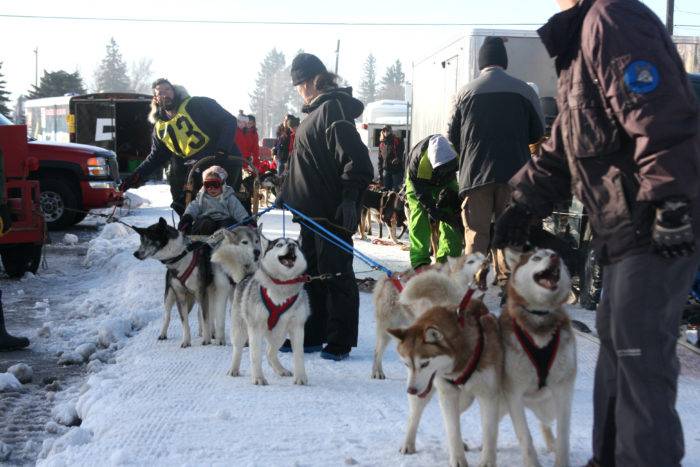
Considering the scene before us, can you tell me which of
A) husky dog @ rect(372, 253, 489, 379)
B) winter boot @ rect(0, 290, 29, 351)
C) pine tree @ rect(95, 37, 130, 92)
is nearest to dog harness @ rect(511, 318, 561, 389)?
husky dog @ rect(372, 253, 489, 379)

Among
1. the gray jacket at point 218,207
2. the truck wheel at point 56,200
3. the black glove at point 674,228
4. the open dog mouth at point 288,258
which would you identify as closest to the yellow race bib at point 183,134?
the gray jacket at point 218,207

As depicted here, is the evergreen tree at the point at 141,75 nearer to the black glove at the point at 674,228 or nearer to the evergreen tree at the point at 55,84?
the evergreen tree at the point at 55,84

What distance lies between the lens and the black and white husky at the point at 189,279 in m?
5.83

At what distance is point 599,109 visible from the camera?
2.49m

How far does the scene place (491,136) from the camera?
607 cm

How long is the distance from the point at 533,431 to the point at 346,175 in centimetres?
199

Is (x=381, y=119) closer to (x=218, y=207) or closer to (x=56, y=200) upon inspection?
(x=56, y=200)

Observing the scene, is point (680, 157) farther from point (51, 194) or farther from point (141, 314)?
point (51, 194)

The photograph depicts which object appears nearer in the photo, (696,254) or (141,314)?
(696,254)

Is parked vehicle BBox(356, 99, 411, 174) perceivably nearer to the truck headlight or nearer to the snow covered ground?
the truck headlight

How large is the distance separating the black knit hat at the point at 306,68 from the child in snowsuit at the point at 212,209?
1512 mm

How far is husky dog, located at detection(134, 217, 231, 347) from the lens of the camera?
19.1 ft

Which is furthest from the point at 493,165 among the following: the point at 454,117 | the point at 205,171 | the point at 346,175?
the point at 205,171

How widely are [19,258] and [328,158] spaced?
5.27 metres
